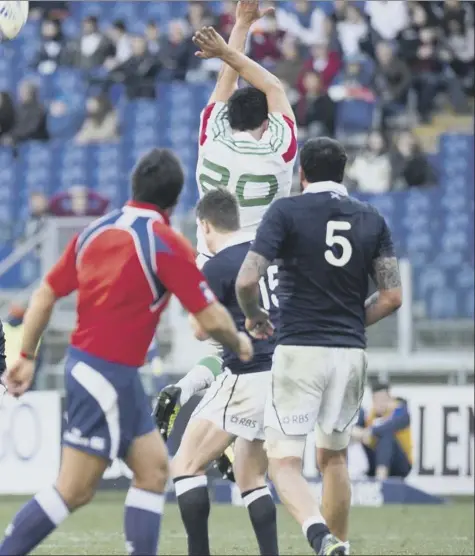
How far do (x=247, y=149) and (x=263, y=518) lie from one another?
2159 mm

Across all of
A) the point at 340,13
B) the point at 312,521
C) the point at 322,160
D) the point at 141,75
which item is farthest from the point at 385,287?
the point at 141,75

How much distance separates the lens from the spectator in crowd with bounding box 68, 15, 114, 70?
23.2m

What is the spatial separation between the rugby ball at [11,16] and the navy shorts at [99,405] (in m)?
2.83

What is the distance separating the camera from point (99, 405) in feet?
22.2

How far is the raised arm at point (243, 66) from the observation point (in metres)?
8.75

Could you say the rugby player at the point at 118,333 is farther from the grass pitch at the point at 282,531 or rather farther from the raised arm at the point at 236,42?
the grass pitch at the point at 282,531

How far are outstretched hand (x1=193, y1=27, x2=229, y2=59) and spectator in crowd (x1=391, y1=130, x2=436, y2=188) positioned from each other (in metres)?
11.7

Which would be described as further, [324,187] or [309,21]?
[309,21]

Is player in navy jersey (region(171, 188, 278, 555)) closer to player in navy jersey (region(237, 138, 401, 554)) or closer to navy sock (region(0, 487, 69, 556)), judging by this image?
player in navy jersey (region(237, 138, 401, 554))

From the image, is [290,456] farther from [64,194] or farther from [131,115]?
[131,115]

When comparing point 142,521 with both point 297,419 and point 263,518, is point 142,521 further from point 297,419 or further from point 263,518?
point 263,518

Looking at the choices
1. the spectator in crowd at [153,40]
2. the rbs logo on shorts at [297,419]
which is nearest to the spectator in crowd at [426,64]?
the spectator in crowd at [153,40]

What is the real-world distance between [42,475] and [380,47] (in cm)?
887

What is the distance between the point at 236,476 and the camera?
28.1 ft
